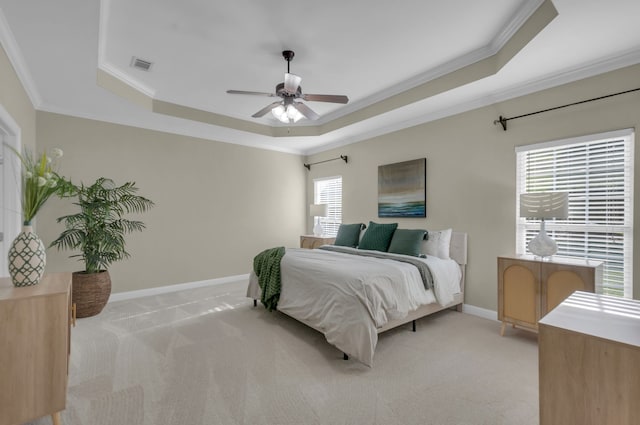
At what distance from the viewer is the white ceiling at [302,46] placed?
7.47 ft

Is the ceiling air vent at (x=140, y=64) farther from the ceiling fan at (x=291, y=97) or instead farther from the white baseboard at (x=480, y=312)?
the white baseboard at (x=480, y=312)

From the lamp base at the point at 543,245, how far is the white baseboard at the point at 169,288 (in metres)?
4.38

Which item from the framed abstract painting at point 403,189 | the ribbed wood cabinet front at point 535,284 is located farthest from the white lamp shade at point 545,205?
the framed abstract painting at point 403,189

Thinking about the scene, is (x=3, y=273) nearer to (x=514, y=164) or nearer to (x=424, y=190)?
(x=424, y=190)

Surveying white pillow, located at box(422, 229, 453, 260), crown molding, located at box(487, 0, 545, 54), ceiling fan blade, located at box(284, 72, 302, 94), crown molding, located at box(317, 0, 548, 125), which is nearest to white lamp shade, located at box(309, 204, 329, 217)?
crown molding, located at box(317, 0, 548, 125)

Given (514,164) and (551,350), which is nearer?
(551,350)

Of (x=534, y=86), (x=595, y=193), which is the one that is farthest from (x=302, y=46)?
(x=595, y=193)

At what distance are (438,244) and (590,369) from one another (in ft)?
8.12

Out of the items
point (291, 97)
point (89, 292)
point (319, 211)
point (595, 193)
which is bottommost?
point (89, 292)

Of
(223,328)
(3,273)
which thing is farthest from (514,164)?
(3,273)

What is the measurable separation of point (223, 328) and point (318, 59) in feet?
10.0

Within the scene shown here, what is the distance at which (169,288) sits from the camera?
4.63 metres

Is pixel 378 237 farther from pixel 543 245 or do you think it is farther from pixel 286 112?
pixel 286 112

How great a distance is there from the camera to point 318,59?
10.5 feet
